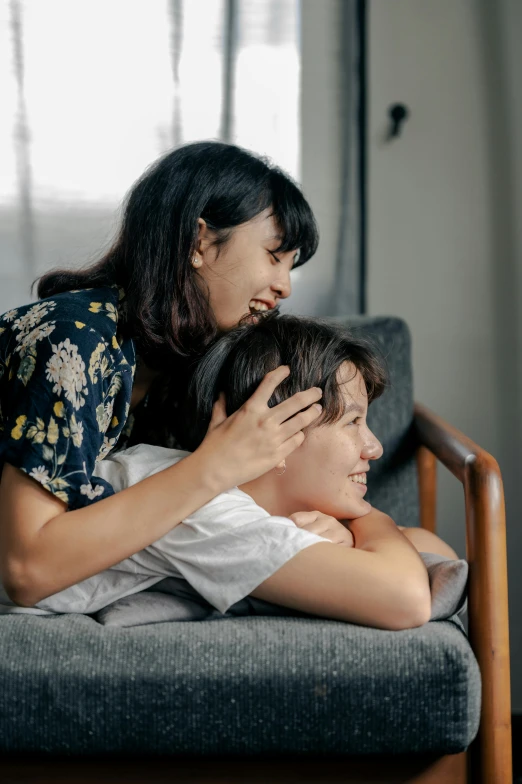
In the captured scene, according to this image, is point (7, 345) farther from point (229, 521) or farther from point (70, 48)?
point (70, 48)

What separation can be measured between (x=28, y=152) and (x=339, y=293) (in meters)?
0.82

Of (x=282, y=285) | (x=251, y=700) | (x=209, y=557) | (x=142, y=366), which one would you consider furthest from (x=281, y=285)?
(x=251, y=700)

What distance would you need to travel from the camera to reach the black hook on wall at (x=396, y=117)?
1930 millimetres

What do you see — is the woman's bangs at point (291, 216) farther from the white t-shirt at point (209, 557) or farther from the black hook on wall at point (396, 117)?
the black hook on wall at point (396, 117)

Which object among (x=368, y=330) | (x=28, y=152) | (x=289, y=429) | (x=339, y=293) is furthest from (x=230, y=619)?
(x=28, y=152)

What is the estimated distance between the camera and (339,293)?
196 cm

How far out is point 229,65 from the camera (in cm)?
192

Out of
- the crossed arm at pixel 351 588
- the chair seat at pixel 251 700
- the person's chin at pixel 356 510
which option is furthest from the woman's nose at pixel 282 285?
the chair seat at pixel 251 700

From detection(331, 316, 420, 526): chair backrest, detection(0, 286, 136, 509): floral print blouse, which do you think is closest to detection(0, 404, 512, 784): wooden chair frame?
detection(0, 286, 136, 509): floral print blouse

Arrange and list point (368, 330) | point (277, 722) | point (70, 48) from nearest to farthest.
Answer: point (277, 722)
point (368, 330)
point (70, 48)

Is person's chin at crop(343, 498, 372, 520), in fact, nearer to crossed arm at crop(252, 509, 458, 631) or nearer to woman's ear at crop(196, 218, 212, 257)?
crossed arm at crop(252, 509, 458, 631)

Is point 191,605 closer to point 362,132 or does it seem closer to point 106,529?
point 106,529

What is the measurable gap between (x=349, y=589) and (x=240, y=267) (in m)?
0.55

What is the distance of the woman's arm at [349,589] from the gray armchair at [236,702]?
0.02 m
